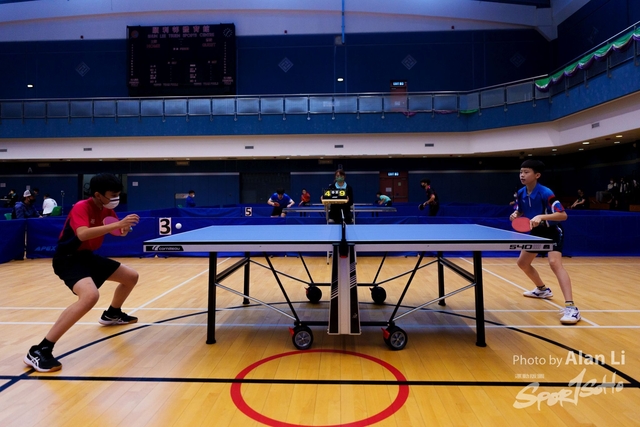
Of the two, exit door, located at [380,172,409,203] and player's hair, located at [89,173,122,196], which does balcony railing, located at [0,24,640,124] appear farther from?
player's hair, located at [89,173,122,196]

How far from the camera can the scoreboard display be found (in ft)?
61.6

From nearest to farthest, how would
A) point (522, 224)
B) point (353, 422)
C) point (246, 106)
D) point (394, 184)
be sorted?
point (353, 422) < point (522, 224) < point (246, 106) < point (394, 184)

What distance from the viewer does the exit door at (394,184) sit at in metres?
19.2

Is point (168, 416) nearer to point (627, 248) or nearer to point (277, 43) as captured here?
point (627, 248)

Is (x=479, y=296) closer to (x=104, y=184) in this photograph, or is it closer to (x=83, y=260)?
(x=104, y=184)

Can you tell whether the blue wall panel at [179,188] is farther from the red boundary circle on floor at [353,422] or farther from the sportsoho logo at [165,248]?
the red boundary circle on floor at [353,422]

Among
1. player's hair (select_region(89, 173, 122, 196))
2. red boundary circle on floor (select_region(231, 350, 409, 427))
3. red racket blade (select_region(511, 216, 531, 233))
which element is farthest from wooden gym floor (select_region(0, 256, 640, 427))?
player's hair (select_region(89, 173, 122, 196))

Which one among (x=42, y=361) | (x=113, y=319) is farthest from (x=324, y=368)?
(x=113, y=319)

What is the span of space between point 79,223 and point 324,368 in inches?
86.3

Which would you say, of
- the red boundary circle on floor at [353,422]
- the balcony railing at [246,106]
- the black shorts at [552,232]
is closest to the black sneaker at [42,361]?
the red boundary circle on floor at [353,422]

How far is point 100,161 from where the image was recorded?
19328mm

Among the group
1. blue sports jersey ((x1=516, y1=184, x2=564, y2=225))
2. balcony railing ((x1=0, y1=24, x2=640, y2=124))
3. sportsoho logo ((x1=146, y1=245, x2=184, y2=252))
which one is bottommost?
sportsoho logo ((x1=146, y1=245, x2=184, y2=252))

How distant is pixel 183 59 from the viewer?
1880 centimetres

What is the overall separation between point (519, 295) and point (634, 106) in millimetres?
8920
